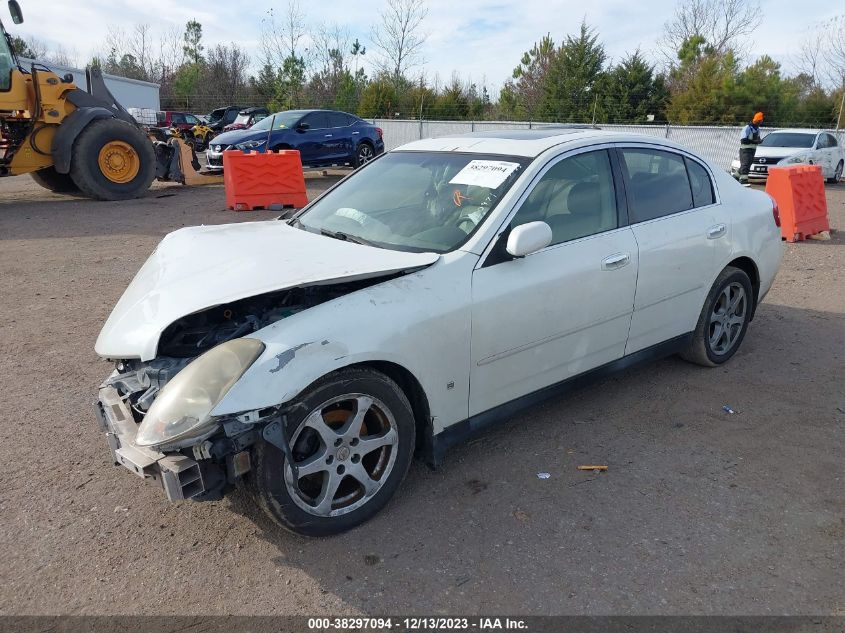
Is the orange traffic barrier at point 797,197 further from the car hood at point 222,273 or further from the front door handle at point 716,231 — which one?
the car hood at point 222,273

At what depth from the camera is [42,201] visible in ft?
44.0

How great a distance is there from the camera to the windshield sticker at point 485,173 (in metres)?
3.64

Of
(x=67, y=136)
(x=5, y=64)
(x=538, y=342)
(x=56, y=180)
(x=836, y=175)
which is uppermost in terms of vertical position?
(x=5, y=64)

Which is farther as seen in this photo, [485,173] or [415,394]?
[485,173]

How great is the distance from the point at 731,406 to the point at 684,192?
146 cm

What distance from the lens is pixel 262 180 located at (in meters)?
12.1

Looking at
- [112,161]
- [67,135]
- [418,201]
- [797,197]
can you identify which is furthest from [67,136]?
[797,197]

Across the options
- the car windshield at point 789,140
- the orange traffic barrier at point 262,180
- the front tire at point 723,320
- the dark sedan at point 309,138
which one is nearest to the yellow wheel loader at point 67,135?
the orange traffic barrier at point 262,180

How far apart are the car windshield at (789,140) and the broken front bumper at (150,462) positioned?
2013 centimetres

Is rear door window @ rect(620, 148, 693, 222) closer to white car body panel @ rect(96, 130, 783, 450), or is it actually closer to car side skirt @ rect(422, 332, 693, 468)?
white car body panel @ rect(96, 130, 783, 450)

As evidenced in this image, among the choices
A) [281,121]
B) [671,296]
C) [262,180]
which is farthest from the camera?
[281,121]

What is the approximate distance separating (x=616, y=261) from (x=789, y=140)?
18.5 meters

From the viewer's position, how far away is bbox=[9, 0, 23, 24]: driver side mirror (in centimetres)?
1069

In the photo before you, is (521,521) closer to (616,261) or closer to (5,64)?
(616,261)
